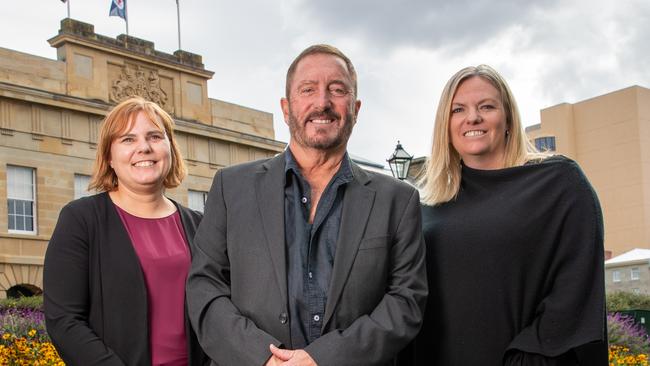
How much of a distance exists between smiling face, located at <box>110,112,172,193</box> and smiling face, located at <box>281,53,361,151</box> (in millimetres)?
917

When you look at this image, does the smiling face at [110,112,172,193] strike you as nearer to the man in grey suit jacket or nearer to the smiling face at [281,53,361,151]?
the man in grey suit jacket

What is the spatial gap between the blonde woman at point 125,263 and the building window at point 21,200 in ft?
80.9

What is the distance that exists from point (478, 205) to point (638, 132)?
78098 mm

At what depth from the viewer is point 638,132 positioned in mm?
76625

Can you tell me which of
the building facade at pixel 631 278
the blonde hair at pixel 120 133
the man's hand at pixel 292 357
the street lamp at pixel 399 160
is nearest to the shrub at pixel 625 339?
the street lamp at pixel 399 160

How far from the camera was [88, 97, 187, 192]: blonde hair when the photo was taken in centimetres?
445

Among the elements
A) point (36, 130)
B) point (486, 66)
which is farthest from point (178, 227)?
point (36, 130)

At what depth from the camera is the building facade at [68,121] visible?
1075 inches

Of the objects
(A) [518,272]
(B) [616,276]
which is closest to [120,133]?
(A) [518,272]

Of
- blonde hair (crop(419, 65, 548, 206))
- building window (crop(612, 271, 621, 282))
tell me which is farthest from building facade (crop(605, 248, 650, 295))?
blonde hair (crop(419, 65, 548, 206))

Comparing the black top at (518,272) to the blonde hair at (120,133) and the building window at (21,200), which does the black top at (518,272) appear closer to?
the blonde hair at (120,133)

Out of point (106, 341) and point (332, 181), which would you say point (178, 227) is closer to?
point (106, 341)

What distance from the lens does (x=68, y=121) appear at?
95.4 ft

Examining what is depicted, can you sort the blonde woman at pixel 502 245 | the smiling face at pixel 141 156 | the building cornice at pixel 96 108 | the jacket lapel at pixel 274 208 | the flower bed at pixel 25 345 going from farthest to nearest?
1. the building cornice at pixel 96 108
2. the flower bed at pixel 25 345
3. the smiling face at pixel 141 156
4. the blonde woman at pixel 502 245
5. the jacket lapel at pixel 274 208
